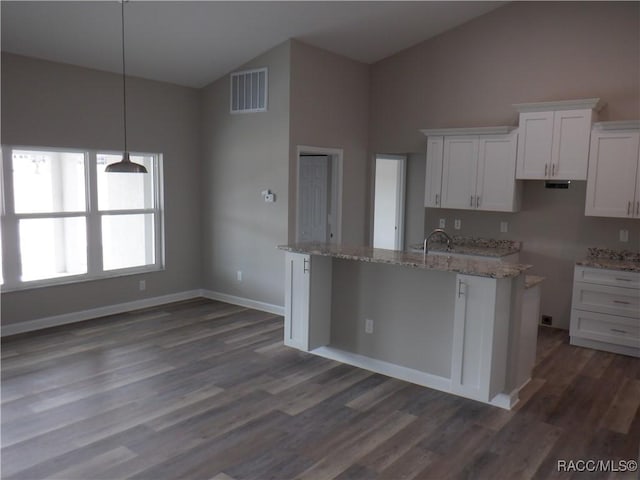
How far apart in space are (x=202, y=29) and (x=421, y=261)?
10.9 feet

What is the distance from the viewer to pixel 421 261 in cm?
403

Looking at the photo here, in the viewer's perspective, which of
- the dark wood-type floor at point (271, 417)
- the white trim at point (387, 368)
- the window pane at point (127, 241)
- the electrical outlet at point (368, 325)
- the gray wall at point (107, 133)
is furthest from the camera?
the window pane at point (127, 241)

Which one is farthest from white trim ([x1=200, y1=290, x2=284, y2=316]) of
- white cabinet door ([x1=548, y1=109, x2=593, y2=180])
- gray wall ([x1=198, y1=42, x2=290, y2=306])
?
white cabinet door ([x1=548, y1=109, x2=593, y2=180])

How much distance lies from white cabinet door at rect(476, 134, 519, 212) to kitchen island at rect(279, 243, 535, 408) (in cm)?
191

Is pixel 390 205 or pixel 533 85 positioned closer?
pixel 533 85

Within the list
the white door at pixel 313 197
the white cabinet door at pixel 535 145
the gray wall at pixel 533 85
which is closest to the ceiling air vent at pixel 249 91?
the white door at pixel 313 197

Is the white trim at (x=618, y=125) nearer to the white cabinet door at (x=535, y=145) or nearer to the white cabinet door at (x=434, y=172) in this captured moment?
the white cabinet door at (x=535, y=145)

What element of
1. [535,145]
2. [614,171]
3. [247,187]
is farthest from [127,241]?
[614,171]

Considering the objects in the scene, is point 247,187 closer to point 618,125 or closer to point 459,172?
point 459,172

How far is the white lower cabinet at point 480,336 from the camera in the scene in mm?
3709

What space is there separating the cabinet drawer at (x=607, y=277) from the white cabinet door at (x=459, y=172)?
1395mm

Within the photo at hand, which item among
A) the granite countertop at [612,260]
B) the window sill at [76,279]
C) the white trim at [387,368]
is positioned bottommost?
the white trim at [387,368]

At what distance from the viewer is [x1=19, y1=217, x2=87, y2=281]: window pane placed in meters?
5.49

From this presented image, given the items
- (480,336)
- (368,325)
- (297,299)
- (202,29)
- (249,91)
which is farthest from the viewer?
(249,91)
